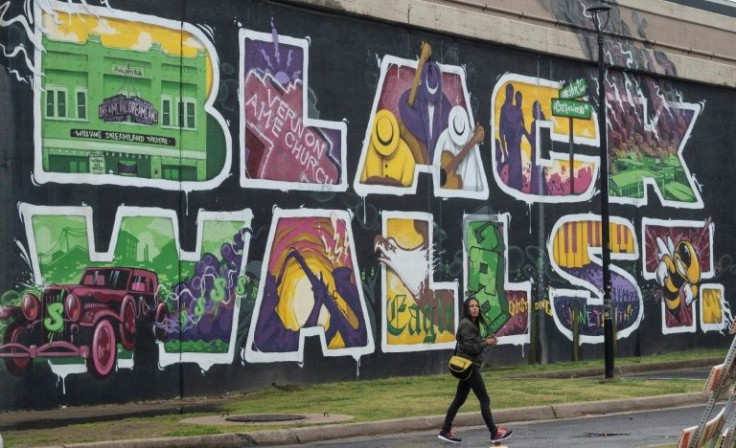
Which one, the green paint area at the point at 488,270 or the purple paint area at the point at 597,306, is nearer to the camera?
the green paint area at the point at 488,270

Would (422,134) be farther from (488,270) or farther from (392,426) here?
(392,426)

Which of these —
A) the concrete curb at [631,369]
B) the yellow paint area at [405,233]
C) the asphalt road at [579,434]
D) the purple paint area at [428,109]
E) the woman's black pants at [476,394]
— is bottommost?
the concrete curb at [631,369]

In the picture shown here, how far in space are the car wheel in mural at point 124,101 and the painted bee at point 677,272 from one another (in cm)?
1376

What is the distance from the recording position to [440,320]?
2742 centimetres

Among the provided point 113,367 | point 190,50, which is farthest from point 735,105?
point 113,367

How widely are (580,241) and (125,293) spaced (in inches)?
495

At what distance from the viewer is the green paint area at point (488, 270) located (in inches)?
1110

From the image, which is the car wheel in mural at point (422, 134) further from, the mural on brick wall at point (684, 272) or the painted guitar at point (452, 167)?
the mural on brick wall at point (684, 272)

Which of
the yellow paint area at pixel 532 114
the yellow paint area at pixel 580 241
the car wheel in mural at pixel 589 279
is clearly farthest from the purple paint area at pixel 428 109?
the yellow paint area at pixel 580 241

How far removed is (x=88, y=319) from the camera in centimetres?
2108

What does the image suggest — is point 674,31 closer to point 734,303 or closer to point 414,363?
point 734,303

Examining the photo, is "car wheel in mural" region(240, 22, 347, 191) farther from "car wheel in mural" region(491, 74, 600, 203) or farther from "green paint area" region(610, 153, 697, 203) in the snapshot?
"green paint area" region(610, 153, 697, 203)

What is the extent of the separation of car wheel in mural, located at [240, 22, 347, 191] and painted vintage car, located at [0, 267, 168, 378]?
9.62 feet

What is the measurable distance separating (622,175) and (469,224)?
5614mm
